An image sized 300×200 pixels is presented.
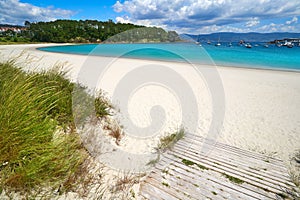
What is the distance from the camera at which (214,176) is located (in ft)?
8.74

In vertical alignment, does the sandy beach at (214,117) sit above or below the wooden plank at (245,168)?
below

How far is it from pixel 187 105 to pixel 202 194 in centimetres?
413

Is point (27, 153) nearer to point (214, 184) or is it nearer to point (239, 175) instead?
point (214, 184)

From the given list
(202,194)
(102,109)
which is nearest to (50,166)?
(202,194)

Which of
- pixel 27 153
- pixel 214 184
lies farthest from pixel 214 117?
pixel 27 153

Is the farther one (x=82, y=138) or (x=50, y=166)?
(x=82, y=138)

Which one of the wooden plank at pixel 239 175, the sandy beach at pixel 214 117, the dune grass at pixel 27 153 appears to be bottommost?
the sandy beach at pixel 214 117

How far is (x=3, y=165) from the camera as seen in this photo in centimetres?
178

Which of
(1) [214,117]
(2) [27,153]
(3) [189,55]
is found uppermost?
(3) [189,55]

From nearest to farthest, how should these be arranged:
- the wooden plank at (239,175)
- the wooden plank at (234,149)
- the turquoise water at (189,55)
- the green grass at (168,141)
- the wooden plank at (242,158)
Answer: the wooden plank at (239,175), the wooden plank at (242,158), the wooden plank at (234,149), the green grass at (168,141), the turquoise water at (189,55)

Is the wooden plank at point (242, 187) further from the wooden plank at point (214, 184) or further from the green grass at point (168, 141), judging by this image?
the green grass at point (168, 141)

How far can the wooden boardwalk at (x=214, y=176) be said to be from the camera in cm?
236

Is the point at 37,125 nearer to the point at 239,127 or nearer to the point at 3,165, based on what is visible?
the point at 3,165

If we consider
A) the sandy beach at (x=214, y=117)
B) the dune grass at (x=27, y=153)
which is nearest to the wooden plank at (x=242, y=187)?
the sandy beach at (x=214, y=117)
